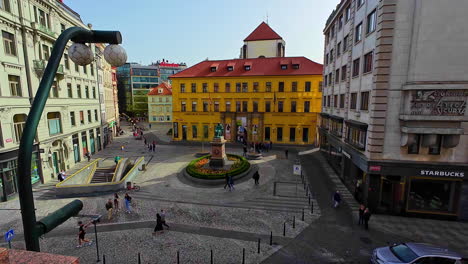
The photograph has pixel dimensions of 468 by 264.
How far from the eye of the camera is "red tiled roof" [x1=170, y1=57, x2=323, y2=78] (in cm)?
4141

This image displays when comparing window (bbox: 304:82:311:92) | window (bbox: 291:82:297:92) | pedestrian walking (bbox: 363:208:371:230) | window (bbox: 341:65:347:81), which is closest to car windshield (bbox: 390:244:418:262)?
pedestrian walking (bbox: 363:208:371:230)

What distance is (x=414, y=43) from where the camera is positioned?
15.1 meters

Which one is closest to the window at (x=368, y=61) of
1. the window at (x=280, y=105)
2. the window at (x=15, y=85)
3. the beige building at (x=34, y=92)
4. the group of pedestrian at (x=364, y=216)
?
the group of pedestrian at (x=364, y=216)

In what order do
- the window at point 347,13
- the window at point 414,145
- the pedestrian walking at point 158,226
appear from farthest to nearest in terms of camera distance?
1. the window at point 347,13
2. the window at point 414,145
3. the pedestrian walking at point 158,226

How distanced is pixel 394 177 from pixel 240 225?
11385 millimetres

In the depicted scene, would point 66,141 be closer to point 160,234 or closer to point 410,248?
point 160,234

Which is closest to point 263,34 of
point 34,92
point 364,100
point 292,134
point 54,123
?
point 292,134

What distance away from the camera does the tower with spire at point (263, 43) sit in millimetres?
54750

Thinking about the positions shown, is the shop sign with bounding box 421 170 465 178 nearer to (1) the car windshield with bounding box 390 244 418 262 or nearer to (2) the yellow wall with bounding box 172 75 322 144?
(1) the car windshield with bounding box 390 244 418 262

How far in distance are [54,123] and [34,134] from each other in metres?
28.8

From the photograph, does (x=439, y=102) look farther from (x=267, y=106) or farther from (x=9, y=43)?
(x=9, y=43)

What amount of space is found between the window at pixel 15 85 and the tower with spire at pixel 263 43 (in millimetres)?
44825

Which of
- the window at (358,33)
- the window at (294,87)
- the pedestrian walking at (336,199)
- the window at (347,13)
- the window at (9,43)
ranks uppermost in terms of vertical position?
the window at (347,13)

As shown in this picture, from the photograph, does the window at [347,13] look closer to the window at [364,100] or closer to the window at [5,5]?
the window at [364,100]
